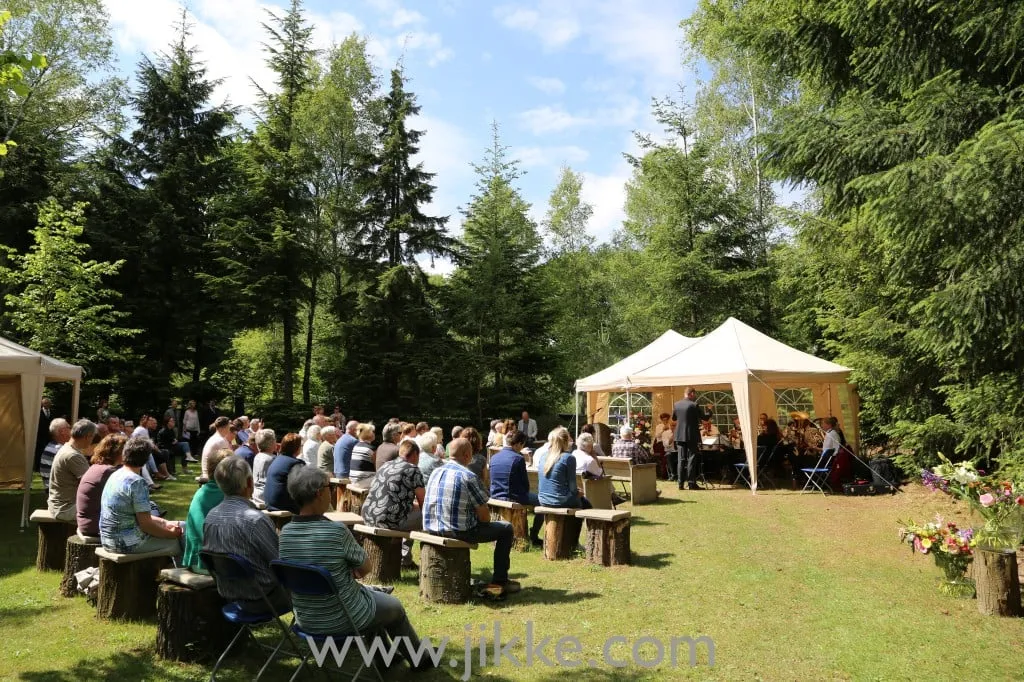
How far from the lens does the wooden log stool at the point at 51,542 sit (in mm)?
6125

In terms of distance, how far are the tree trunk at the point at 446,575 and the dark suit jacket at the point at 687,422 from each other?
724cm

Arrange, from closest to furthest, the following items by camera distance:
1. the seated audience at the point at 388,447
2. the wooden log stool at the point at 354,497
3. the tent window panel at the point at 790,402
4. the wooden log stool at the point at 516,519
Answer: the wooden log stool at the point at 516,519 < the wooden log stool at the point at 354,497 < the seated audience at the point at 388,447 < the tent window panel at the point at 790,402

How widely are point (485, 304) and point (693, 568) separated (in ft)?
57.8

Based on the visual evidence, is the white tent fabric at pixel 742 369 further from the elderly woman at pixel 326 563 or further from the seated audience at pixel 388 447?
the elderly woman at pixel 326 563

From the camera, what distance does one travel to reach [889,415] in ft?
41.2

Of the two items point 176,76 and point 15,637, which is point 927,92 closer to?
point 15,637

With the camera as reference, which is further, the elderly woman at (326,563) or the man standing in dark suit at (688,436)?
A: the man standing in dark suit at (688,436)

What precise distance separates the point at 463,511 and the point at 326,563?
1.86 m

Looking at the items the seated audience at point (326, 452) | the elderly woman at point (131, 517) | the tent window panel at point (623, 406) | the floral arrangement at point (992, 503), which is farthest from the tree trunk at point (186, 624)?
the tent window panel at point (623, 406)

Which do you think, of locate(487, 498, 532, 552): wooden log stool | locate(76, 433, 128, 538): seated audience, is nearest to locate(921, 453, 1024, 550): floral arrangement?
locate(487, 498, 532, 552): wooden log stool

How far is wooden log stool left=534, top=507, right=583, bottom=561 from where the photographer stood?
6934mm

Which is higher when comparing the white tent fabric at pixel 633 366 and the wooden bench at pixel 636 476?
the white tent fabric at pixel 633 366

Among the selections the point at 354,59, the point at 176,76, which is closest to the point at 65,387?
the point at 176,76

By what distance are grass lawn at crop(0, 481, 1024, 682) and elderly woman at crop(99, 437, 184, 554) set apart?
0.53 metres
